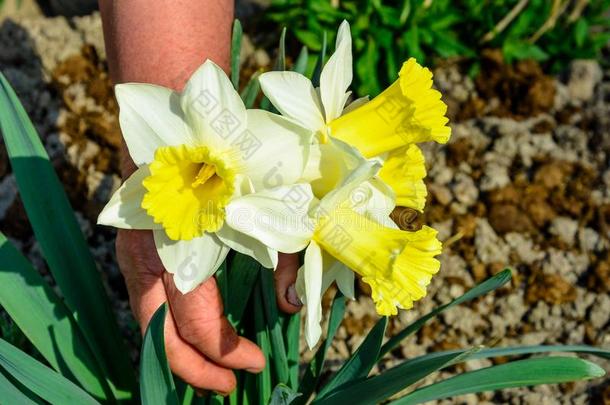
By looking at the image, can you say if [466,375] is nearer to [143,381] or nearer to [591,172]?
[143,381]

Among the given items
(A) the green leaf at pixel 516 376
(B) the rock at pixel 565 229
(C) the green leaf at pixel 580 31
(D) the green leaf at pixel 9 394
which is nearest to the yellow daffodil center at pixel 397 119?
(A) the green leaf at pixel 516 376

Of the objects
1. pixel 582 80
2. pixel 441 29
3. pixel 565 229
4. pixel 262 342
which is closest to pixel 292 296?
pixel 262 342

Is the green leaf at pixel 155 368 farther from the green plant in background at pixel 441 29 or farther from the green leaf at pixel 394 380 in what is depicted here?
the green plant in background at pixel 441 29

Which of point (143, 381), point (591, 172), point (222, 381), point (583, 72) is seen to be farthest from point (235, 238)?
point (583, 72)

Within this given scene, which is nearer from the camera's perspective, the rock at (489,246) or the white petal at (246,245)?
the white petal at (246,245)

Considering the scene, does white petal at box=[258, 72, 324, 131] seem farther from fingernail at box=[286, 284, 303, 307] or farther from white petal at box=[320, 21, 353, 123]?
fingernail at box=[286, 284, 303, 307]

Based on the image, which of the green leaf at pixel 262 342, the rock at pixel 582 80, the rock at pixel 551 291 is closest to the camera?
the green leaf at pixel 262 342

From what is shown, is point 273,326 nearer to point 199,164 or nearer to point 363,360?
point 363,360
